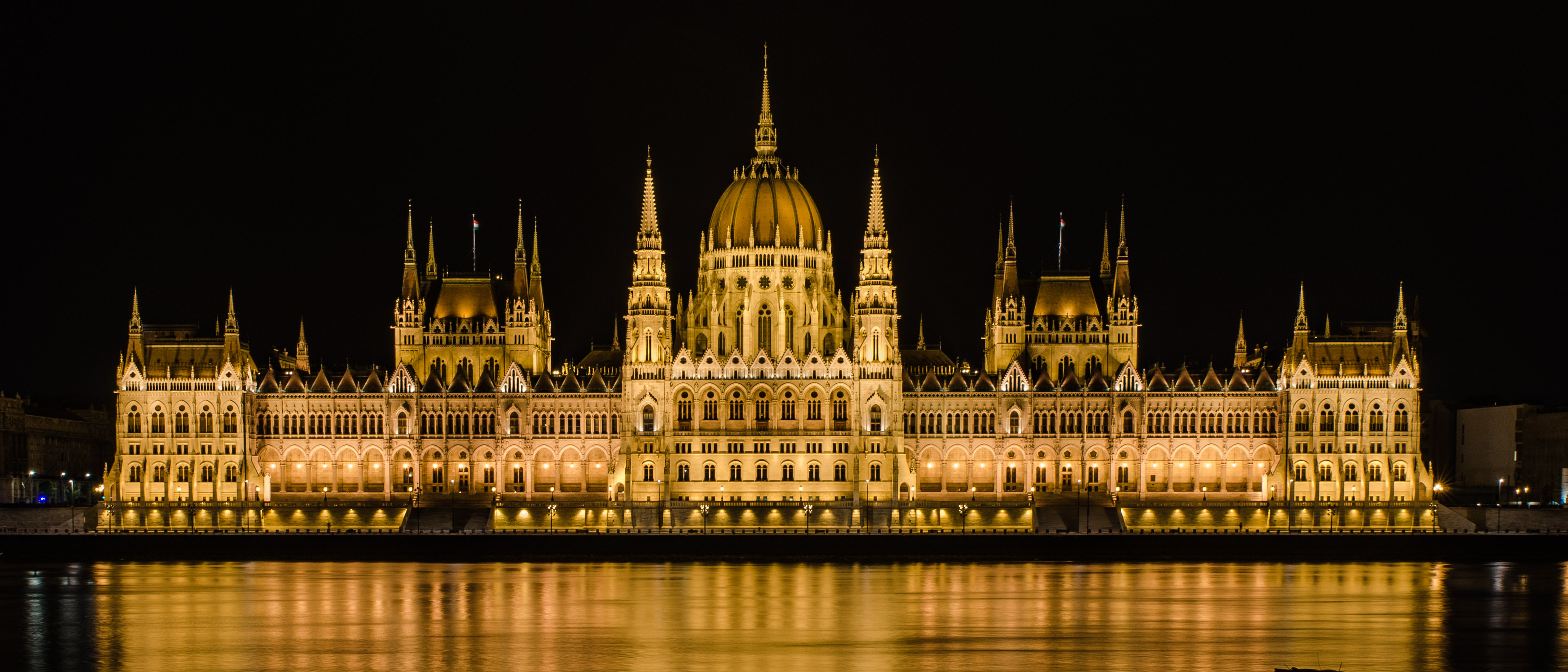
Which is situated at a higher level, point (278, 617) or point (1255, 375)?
point (1255, 375)

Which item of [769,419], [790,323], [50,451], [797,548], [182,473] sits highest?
[790,323]

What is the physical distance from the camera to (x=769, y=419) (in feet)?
442

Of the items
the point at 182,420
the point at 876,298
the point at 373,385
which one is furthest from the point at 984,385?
the point at 182,420

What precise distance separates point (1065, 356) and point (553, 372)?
3503cm

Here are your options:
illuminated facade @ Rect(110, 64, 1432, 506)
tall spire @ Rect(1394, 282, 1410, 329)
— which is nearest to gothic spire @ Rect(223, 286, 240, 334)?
illuminated facade @ Rect(110, 64, 1432, 506)

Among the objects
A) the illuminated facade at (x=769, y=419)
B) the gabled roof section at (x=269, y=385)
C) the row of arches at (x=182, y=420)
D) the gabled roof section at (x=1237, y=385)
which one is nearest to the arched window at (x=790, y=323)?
the illuminated facade at (x=769, y=419)

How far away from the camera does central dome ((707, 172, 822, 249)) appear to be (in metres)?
144

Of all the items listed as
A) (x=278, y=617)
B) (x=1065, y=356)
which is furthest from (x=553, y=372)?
(x=278, y=617)

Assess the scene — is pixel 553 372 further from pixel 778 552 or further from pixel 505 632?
pixel 505 632

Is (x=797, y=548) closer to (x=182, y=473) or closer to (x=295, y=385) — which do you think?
(x=295, y=385)

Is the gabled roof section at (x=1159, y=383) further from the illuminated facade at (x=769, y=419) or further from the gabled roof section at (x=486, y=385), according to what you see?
the gabled roof section at (x=486, y=385)

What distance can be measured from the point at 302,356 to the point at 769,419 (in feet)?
125

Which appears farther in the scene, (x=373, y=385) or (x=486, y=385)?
(x=486, y=385)

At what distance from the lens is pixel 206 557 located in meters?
121
